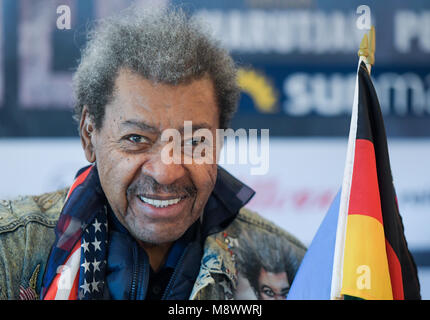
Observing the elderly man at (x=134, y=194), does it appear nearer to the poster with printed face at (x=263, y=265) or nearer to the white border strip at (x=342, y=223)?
the poster with printed face at (x=263, y=265)

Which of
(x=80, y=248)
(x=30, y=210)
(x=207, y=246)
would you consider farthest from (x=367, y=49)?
(x=30, y=210)

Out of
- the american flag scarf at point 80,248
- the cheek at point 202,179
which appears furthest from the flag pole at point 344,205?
the american flag scarf at point 80,248

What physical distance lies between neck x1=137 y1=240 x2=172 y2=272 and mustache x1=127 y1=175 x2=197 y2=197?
0.23 metres

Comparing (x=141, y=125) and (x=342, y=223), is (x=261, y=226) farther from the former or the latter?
(x=141, y=125)

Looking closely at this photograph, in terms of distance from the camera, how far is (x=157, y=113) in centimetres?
162

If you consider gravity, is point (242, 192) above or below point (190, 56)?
below

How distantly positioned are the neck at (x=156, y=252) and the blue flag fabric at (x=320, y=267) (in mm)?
457

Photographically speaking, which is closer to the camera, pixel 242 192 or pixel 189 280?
pixel 189 280

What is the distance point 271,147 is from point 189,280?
1.91 meters

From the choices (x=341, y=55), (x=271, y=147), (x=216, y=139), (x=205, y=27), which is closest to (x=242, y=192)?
(x=216, y=139)

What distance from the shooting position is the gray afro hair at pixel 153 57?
165 centimetres

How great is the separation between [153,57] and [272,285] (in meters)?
0.92

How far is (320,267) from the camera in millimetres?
1612
